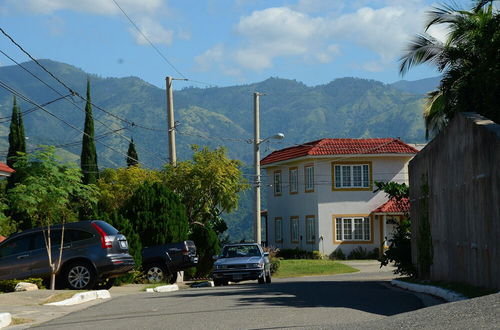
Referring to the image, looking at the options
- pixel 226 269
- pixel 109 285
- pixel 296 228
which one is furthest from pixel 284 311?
pixel 296 228

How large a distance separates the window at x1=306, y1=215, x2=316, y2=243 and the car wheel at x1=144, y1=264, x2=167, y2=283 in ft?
88.9

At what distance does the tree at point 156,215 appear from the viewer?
31.6 m

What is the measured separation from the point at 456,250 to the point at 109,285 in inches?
392

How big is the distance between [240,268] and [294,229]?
99.3ft

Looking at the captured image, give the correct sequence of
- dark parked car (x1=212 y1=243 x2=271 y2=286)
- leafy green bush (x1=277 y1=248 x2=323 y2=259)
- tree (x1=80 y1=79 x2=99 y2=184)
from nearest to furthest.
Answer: dark parked car (x1=212 y1=243 x2=271 y2=286) < leafy green bush (x1=277 y1=248 x2=323 y2=259) < tree (x1=80 y1=79 x2=99 y2=184)

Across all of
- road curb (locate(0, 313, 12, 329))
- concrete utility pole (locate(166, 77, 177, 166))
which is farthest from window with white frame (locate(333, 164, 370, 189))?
road curb (locate(0, 313, 12, 329))

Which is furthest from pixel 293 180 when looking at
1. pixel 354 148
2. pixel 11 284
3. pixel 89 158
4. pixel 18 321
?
pixel 18 321

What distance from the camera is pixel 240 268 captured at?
96.2 ft

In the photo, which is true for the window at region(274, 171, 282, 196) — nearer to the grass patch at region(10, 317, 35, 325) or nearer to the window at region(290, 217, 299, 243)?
the window at region(290, 217, 299, 243)

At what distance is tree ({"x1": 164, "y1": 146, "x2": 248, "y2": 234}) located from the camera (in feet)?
143

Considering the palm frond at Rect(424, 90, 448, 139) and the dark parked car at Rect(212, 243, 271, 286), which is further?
the palm frond at Rect(424, 90, 448, 139)

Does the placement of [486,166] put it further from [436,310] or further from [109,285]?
[109,285]

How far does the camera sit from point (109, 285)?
25.4 meters

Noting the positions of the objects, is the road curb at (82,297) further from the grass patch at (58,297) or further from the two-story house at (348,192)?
the two-story house at (348,192)
